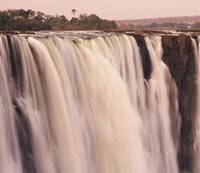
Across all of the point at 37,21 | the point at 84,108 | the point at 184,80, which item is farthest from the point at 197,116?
the point at 37,21

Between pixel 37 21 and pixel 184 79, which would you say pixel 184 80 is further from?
pixel 37 21

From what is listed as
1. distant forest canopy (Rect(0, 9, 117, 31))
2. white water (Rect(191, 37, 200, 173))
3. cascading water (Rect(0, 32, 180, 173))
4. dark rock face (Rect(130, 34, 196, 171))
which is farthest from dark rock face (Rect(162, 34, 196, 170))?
distant forest canopy (Rect(0, 9, 117, 31))

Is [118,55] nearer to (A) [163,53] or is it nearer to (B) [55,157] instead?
(A) [163,53]

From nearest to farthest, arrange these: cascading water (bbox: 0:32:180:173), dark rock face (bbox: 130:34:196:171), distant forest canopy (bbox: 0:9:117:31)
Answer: cascading water (bbox: 0:32:180:173) → dark rock face (bbox: 130:34:196:171) → distant forest canopy (bbox: 0:9:117:31)

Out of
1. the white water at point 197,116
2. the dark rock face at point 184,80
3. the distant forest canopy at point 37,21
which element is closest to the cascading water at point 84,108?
the dark rock face at point 184,80

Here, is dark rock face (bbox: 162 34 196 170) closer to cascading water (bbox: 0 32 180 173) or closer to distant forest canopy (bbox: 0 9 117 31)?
cascading water (bbox: 0 32 180 173)

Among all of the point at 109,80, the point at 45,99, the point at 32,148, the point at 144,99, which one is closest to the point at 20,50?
the point at 45,99

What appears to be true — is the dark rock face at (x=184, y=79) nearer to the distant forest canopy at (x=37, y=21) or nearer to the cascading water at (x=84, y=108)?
the cascading water at (x=84, y=108)
